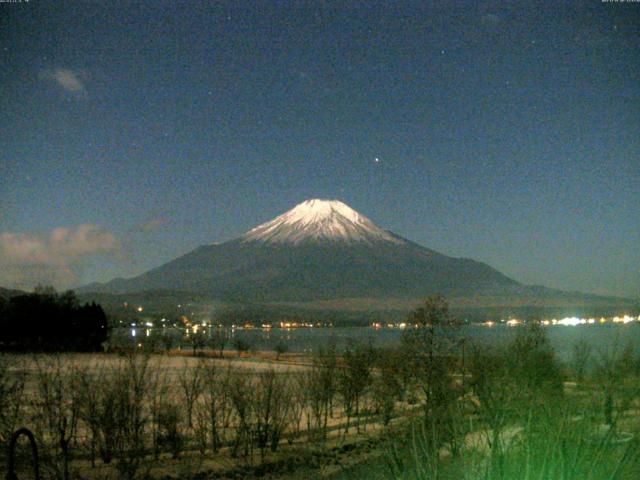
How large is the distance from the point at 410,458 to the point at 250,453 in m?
13.1

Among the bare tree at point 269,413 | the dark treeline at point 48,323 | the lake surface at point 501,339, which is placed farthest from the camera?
the dark treeline at point 48,323

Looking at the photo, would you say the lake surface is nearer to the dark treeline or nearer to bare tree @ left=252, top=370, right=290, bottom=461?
bare tree @ left=252, top=370, right=290, bottom=461

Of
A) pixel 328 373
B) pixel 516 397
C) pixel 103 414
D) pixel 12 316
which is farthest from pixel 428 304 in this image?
pixel 12 316

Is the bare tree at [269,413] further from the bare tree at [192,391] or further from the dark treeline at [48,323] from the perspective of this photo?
the dark treeline at [48,323]

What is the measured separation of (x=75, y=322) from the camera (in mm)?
62406

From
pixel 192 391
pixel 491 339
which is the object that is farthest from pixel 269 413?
pixel 491 339

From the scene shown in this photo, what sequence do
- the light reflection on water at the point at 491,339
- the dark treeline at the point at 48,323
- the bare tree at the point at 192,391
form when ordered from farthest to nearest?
1. the dark treeline at the point at 48,323
2. the light reflection on water at the point at 491,339
3. the bare tree at the point at 192,391

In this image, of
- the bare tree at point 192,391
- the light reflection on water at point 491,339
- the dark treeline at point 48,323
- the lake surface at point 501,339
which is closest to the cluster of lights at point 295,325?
the light reflection on water at point 491,339

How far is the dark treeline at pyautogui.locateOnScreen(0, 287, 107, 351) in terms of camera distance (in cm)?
5578

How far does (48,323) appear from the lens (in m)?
58.5

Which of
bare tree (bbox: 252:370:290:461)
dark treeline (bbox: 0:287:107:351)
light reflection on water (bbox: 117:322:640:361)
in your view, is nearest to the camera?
bare tree (bbox: 252:370:290:461)

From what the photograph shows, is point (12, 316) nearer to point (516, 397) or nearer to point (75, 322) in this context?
point (75, 322)

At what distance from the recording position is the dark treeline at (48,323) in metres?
55.8

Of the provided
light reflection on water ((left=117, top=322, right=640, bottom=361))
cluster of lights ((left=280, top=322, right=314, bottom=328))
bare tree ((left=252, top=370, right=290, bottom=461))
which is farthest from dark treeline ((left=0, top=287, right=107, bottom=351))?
cluster of lights ((left=280, top=322, right=314, bottom=328))
